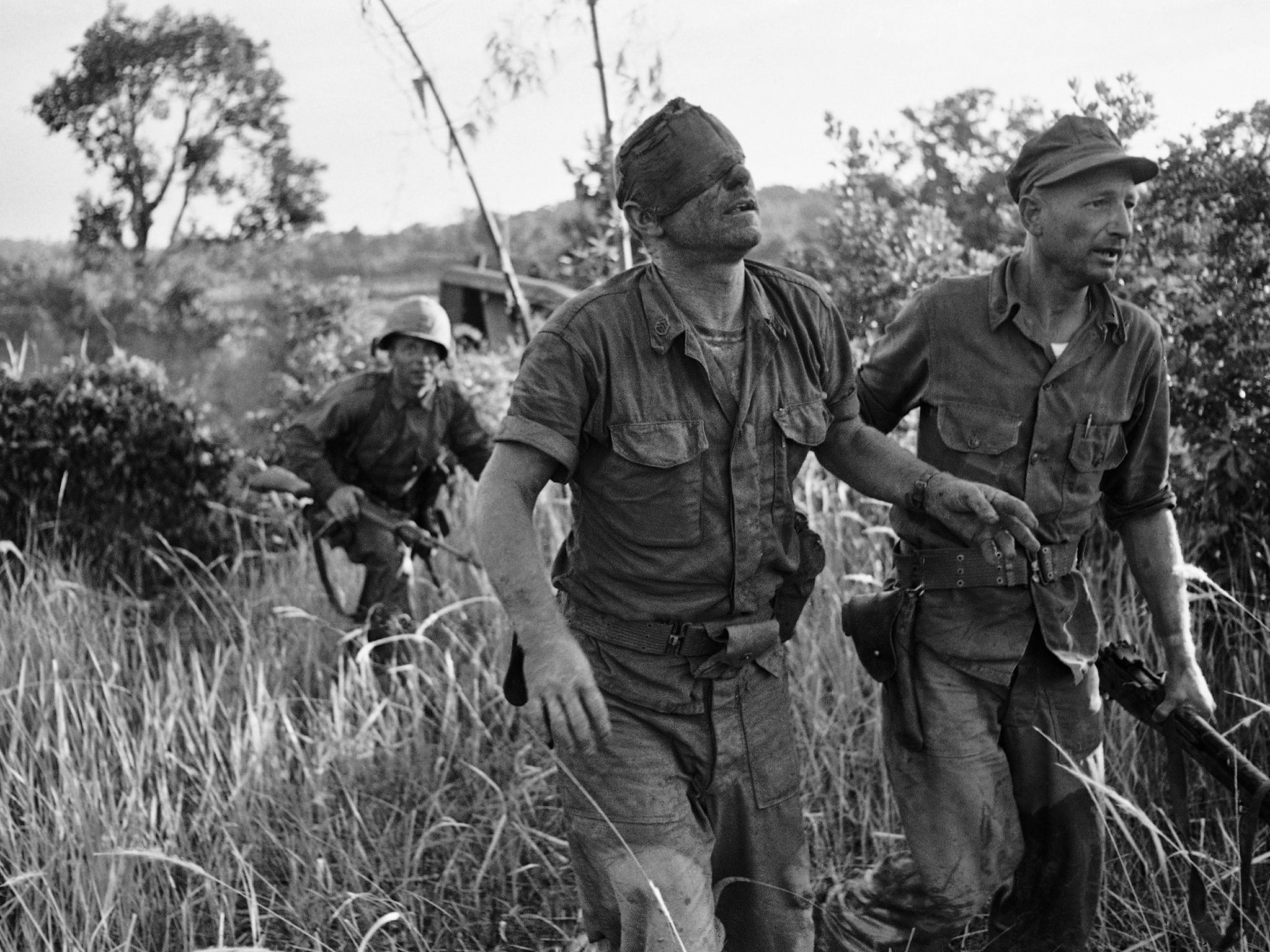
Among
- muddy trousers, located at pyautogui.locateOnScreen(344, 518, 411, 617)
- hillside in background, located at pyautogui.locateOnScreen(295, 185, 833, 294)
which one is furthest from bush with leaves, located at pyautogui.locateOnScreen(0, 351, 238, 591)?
hillside in background, located at pyautogui.locateOnScreen(295, 185, 833, 294)

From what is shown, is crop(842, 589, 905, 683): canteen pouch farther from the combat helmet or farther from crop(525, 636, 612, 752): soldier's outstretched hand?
the combat helmet

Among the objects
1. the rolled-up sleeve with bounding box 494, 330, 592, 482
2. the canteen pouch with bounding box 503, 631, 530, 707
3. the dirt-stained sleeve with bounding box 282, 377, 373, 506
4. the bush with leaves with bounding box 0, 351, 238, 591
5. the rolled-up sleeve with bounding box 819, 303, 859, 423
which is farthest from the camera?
the bush with leaves with bounding box 0, 351, 238, 591

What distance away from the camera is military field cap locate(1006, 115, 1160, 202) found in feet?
10.0

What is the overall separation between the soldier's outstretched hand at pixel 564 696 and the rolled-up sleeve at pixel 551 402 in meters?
0.37

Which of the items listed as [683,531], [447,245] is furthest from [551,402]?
[447,245]

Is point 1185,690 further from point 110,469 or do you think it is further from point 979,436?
point 110,469

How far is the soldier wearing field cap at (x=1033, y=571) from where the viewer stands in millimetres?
3104

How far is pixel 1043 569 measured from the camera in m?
3.11

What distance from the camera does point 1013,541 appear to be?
9.57 feet

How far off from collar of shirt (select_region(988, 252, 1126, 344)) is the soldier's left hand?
776 mm

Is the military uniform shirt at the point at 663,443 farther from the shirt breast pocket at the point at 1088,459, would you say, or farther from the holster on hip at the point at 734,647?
the shirt breast pocket at the point at 1088,459

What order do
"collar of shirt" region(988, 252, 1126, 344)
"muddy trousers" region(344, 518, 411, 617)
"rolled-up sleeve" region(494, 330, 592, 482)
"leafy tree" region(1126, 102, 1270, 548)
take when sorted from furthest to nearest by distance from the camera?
1. "muddy trousers" region(344, 518, 411, 617)
2. "leafy tree" region(1126, 102, 1270, 548)
3. "collar of shirt" region(988, 252, 1126, 344)
4. "rolled-up sleeve" region(494, 330, 592, 482)

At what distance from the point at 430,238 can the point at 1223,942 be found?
12.8 m

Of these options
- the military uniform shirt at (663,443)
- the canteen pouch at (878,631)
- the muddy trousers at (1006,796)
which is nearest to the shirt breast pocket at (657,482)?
the military uniform shirt at (663,443)
